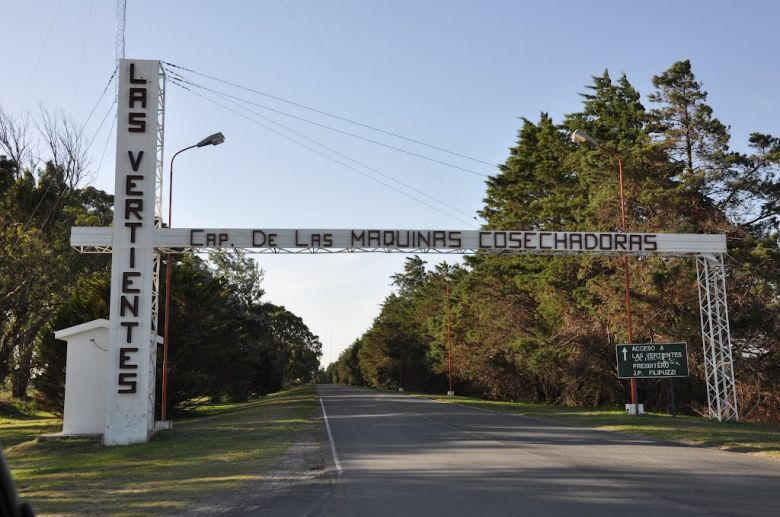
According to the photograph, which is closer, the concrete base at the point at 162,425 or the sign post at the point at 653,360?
the concrete base at the point at 162,425

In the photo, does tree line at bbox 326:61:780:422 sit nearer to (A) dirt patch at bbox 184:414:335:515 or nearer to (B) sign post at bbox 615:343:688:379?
(B) sign post at bbox 615:343:688:379

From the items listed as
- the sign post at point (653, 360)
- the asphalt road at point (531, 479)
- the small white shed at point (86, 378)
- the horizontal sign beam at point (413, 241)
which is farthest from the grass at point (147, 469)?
the sign post at point (653, 360)

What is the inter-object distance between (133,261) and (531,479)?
14.5 meters

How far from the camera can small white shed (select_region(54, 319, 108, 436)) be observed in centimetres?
2333

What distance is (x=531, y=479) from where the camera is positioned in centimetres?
1195

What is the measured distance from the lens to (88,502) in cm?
1053

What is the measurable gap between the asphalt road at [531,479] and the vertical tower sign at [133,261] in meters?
6.33

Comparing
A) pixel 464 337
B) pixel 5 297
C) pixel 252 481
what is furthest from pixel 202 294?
pixel 464 337

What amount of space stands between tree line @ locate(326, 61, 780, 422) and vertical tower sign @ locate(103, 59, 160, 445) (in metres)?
25.7

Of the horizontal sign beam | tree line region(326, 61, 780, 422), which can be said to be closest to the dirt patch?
the horizontal sign beam

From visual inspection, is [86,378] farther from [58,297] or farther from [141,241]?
[58,297]

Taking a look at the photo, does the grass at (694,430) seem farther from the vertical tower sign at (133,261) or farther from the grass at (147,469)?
the vertical tower sign at (133,261)

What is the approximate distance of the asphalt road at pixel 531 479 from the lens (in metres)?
9.48

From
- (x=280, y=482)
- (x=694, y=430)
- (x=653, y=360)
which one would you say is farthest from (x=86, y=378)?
(x=653, y=360)
